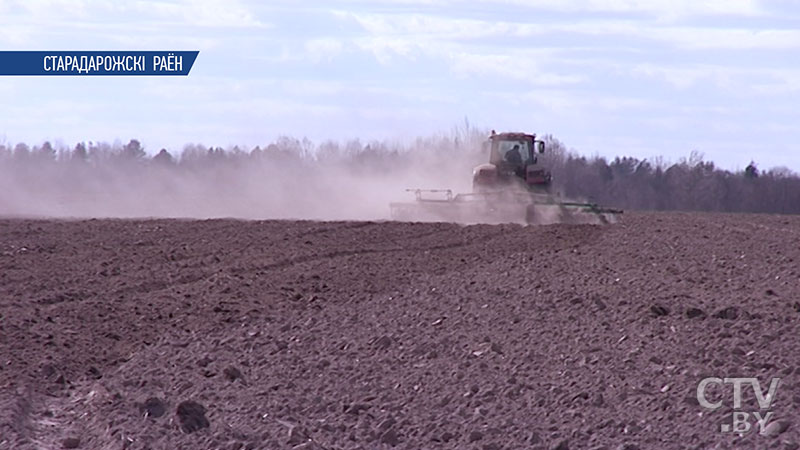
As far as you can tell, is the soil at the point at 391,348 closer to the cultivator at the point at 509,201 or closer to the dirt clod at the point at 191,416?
the dirt clod at the point at 191,416

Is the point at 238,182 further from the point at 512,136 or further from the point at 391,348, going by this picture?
the point at 391,348

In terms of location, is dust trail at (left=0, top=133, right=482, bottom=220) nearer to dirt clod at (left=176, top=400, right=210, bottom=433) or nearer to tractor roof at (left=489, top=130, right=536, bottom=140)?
tractor roof at (left=489, top=130, right=536, bottom=140)

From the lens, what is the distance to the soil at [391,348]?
32.1 feet

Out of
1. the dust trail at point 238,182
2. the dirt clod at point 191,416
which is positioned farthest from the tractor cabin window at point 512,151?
the dirt clod at point 191,416

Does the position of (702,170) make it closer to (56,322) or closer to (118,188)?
(118,188)

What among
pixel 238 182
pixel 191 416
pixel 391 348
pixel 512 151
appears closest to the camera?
pixel 191 416

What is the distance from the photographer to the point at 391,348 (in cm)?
1284

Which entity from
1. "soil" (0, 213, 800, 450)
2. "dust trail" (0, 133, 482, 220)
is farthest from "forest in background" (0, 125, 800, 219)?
"soil" (0, 213, 800, 450)

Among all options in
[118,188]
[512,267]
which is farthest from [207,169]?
[512,267]

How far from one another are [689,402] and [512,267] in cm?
1023

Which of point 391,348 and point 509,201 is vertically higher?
point 509,201

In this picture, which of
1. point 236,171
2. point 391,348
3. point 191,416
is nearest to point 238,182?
point 236,171

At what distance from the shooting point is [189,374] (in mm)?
12133

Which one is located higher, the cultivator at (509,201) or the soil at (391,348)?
the cultivator at (509,201)
